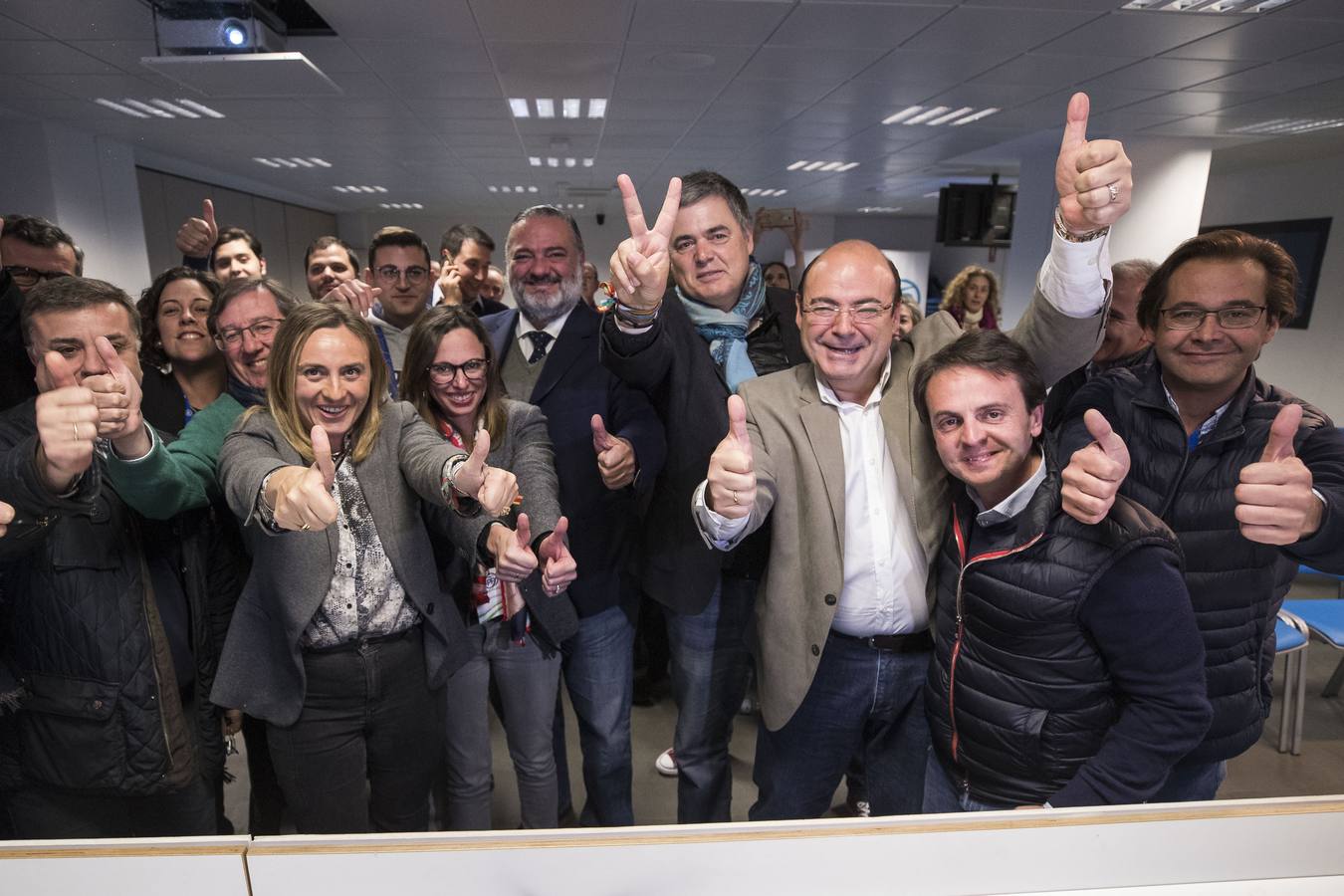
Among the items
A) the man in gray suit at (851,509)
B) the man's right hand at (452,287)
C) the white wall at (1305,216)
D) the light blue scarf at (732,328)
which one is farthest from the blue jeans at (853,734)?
the white wall at (1305,216)

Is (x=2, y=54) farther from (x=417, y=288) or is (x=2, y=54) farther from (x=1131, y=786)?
(x=1131, y=786)

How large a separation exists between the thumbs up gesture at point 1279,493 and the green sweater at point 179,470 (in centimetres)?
171

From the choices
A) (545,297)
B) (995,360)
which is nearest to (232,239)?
(545,297)

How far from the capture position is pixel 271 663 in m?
1.30

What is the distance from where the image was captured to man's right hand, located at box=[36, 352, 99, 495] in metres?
0.96

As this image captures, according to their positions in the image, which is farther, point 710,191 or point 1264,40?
point 1264,40

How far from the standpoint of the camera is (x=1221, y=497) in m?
1.13

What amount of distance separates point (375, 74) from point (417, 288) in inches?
90.7

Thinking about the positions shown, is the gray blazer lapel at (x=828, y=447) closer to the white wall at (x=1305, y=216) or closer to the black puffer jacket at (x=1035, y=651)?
the black puffer jacket at (x=1035, y=651)

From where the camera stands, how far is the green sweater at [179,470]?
1.12 meters

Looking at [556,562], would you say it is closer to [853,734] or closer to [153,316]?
[853,734]

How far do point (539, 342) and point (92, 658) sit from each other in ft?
3.65

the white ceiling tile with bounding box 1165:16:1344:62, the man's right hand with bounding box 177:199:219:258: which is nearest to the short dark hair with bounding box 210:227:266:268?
the man's right hand with bounding box 177:199:219:258

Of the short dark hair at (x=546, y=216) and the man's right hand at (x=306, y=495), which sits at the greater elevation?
the short dark hair at (x=546, y=216)
